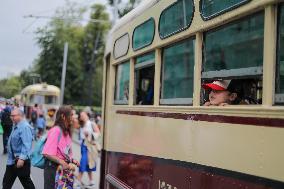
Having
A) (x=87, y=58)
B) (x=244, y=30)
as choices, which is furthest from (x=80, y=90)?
(x=244, y=30)

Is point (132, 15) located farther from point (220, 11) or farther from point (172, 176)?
point (220, 11)

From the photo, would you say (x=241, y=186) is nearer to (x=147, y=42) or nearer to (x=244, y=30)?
(x=244, y=30)

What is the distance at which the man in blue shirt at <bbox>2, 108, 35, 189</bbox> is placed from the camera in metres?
7.12

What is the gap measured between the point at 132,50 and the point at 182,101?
5.46ft

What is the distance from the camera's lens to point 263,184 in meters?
2.90

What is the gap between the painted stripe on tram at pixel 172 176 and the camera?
3096 millimetres

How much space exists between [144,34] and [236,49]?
1942 mm

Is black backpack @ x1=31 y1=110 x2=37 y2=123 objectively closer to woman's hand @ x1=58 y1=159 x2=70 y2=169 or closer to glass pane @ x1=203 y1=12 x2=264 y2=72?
woman's hand @ x1=58 y1=159 x2=70 y2=169

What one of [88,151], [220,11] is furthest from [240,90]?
[88,151]

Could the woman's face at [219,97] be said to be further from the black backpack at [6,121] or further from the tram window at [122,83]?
the black backpack at [6,121]

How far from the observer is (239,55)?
3420mm

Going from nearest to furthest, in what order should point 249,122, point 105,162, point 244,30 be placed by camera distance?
point 249,122 < point 244,30 < point 105,162

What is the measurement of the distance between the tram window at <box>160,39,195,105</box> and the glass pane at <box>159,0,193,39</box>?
13cm

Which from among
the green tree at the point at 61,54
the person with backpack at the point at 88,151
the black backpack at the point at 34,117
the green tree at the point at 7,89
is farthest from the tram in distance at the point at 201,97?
the green tree at the point at 61,54
